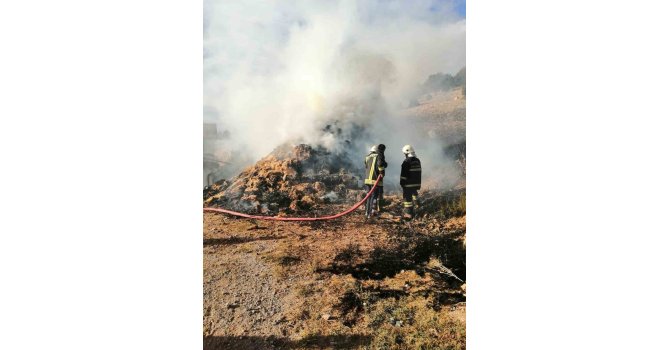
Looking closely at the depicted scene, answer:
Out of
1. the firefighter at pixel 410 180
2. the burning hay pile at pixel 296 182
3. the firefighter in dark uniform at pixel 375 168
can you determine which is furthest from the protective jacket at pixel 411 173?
the burning hay pile at pixel 296 182

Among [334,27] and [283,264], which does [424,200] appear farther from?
[334,27]

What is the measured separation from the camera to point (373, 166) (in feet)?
11.9

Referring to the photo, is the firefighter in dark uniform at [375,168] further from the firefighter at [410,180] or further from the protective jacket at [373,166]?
the firefighter at [410,180]

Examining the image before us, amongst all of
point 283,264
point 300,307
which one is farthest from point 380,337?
point 283,264

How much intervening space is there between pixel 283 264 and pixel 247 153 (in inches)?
38.3

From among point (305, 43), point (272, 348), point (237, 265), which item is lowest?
point (272, 348)

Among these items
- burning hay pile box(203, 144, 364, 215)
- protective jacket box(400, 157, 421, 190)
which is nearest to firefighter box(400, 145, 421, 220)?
protective jacket box(400, 157, 421, 190)

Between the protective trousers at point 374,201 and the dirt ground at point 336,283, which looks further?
the protective trousers at point 374,201

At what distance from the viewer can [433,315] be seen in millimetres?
3404

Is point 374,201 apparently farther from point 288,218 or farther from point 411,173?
point 288,218

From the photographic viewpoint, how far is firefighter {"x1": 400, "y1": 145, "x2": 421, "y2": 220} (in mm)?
3633

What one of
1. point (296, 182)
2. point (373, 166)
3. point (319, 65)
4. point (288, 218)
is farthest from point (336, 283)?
point (319, 65)

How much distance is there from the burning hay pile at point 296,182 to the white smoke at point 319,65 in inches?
5.6

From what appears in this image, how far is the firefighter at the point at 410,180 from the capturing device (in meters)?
3.63
